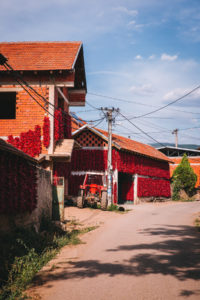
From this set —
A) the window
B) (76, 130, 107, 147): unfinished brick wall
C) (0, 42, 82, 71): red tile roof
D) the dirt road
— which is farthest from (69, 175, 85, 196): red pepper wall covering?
the dirt road

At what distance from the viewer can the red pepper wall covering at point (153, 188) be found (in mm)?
26736

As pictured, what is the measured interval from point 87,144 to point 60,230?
13911 millimetres

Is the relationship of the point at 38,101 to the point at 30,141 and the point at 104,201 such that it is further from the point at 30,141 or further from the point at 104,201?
the point at 104,201

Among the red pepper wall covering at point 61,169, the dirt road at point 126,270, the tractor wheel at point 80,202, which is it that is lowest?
the dirt road at point 126,270

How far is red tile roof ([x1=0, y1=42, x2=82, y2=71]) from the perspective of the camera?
46.4 ft

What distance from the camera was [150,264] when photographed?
20.0 feet

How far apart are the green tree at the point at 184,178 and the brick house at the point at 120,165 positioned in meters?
2.52

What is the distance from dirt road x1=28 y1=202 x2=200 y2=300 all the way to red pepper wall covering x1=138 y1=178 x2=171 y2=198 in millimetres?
17348

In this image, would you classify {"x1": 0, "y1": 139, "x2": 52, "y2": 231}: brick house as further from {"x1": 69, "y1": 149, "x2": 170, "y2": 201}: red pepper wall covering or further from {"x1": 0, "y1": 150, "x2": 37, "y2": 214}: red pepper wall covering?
{"x1": 69, "y1": 149, "x2": 170, "y2": 201}: red pepper wall covering

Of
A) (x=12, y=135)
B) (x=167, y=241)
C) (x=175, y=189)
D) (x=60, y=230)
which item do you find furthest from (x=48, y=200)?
(x=175, y=189)

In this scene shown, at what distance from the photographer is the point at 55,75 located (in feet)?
47.4

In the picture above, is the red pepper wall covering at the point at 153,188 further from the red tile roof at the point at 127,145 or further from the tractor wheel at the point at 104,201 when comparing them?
the tractor wheel at the point at 104,201

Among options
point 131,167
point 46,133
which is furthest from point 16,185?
point 131,167

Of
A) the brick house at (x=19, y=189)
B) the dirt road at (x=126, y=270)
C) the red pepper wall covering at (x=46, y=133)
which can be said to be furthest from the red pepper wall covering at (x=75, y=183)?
the dirt road at (x=126, y=270)
